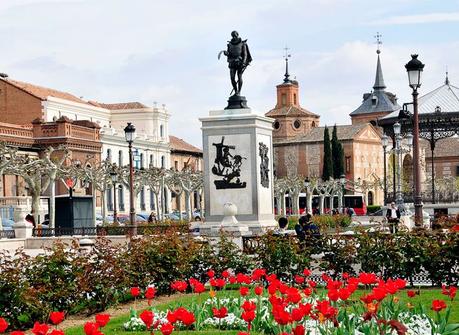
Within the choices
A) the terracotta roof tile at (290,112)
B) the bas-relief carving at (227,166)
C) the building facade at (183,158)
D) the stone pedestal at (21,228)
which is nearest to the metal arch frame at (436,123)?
the stone pedestal at (21,228)

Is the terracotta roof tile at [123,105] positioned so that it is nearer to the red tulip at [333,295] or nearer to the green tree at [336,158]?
the green tree at [336,158]

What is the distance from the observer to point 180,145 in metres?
106

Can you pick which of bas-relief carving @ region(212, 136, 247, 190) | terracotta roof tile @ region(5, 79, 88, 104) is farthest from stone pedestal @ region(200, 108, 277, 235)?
terracotta roof tile @ region(5, 79, 88, 104)

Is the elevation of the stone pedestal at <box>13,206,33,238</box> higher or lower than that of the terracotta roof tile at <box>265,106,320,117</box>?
lower

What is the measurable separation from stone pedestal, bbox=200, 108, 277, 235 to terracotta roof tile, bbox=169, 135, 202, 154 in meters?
74.7

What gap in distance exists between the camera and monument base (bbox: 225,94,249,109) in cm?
2486

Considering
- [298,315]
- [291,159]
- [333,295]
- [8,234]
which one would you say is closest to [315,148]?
[291,159]

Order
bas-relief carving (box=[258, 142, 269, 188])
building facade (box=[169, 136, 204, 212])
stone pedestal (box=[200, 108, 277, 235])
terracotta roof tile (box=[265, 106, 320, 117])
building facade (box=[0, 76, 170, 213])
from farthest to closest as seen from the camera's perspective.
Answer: terracotta roof tile (box=[265, 106, 320, 117])
building facade (box=[169, 136, 204, 212])
building facade (box=[0, 76, 170, 213])
bas-relief carving (box=[258, 142, 269, 188])
stone pedestal (box=[200, 108, 277, 235])

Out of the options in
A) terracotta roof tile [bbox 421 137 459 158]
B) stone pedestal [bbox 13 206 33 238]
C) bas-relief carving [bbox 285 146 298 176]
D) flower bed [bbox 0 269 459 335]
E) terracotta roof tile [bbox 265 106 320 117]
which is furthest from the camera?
terracotta roof tile [bbox 421 137 459 158]

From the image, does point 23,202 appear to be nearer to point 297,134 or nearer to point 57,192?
point 57,192

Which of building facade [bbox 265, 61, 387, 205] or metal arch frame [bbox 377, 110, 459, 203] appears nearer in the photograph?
metal arch frame [bbox 377, 110, 459, 203]

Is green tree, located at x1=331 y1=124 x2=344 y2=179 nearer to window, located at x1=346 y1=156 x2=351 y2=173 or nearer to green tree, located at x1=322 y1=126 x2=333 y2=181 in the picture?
green tree, located at x1=322 y1=126 x2=333 y2=181

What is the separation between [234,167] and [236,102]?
1.70 metres

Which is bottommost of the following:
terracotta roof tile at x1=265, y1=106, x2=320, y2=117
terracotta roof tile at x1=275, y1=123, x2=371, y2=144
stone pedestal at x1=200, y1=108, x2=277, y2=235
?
stone pedestal at x1=200, y1=108, x2=277, y2=235
